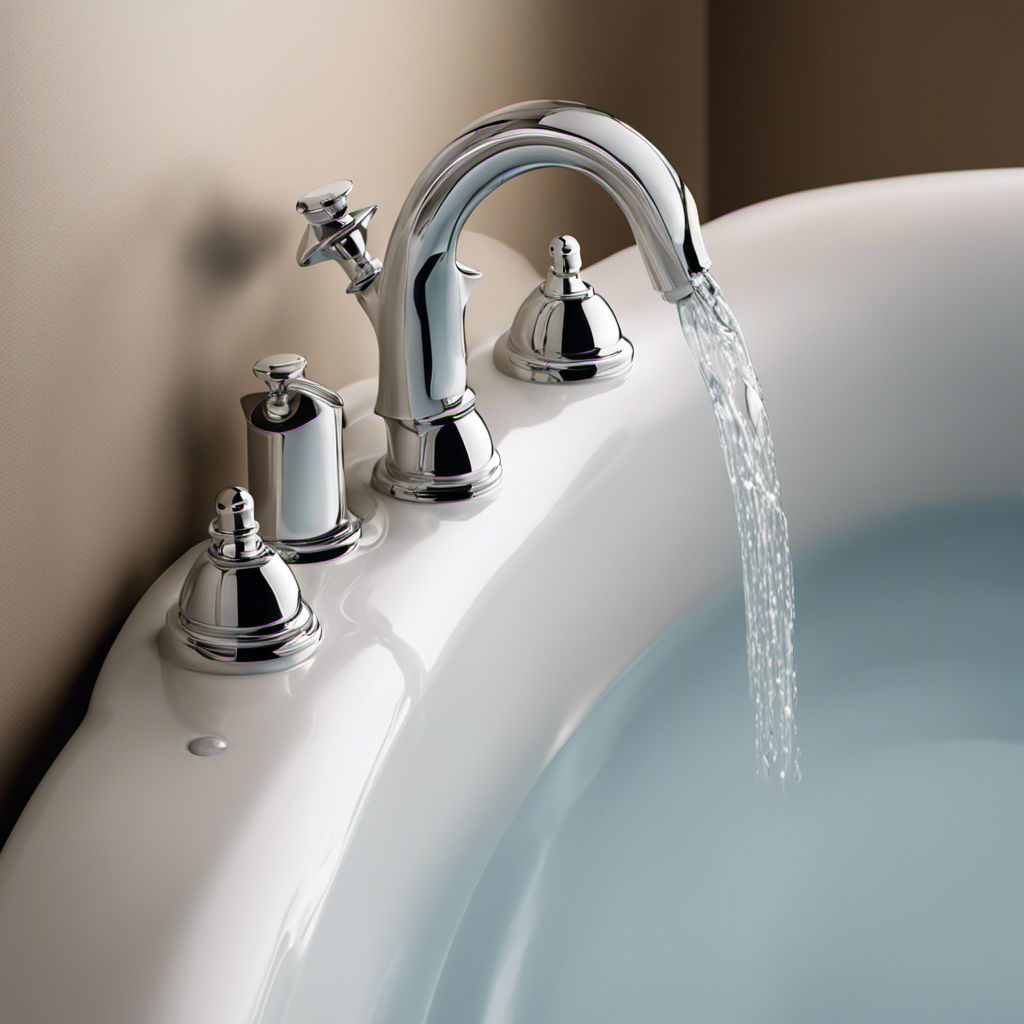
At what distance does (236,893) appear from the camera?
0.46m

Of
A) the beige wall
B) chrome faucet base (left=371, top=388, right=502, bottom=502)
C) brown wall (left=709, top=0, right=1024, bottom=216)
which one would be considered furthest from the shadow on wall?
brown wall (left=709, top=0, right=1024, bottom=216)

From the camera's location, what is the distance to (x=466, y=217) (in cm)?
67

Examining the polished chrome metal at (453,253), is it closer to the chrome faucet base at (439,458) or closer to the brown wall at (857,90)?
the chrome faucet base at (439,458)

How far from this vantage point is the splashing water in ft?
1.98

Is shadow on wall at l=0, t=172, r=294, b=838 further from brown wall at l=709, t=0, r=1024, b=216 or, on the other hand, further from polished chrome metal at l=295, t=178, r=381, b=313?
brown wall at l=709, t=0, r=1024, b=216

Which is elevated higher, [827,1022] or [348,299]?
[348,299]

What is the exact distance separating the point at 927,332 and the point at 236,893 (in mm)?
814

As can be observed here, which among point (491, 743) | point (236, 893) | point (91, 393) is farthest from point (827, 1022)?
point (91, 393)

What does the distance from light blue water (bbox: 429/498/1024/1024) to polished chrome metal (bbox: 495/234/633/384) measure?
8.8 inches

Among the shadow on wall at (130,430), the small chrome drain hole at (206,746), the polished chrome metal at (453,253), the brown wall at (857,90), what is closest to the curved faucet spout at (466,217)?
the polished chrome metal at (453,253)

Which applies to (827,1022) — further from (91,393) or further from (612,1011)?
(91,393)

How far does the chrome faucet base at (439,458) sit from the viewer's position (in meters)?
0.71

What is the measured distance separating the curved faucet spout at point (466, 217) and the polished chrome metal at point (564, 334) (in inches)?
6.6

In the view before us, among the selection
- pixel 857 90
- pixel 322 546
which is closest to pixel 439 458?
pixel 322 546
